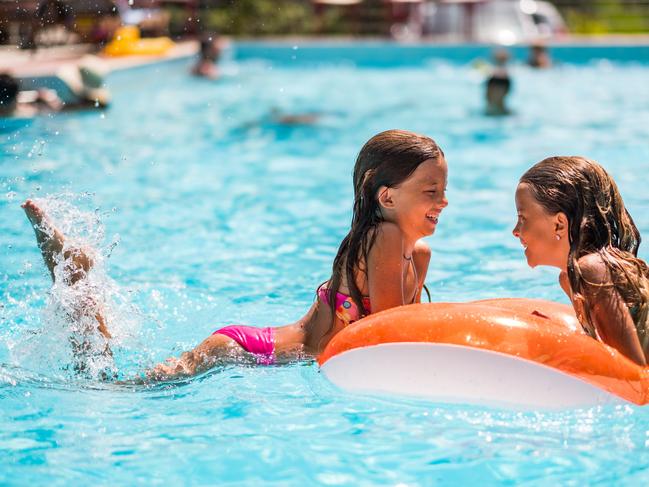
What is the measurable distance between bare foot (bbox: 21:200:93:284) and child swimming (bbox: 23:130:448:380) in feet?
0.10

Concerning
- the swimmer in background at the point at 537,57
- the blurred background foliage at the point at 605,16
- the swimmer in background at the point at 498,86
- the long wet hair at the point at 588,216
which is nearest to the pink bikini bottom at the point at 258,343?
the long wet hair at the point at 588,216

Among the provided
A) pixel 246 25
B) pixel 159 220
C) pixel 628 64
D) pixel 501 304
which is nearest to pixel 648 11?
pixel 628 64

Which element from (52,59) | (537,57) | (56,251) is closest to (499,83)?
(537,57)

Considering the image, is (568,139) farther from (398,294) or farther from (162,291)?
(398,294)

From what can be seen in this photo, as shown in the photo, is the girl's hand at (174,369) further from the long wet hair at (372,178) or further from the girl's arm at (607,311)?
the girl's arm at (607,311)

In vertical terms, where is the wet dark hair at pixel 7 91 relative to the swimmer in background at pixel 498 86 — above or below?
above

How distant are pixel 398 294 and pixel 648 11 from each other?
2456 cm

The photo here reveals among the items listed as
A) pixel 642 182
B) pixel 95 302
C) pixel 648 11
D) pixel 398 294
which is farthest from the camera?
pixel 648 11

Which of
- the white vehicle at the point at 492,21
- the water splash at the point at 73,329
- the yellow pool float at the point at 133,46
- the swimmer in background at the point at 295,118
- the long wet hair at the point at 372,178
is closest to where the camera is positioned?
the long wet hair at the point at 372,178

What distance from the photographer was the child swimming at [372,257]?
3605mm

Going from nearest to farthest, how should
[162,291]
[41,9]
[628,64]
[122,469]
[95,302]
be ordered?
[122,469]
[95,302]
[162,291]
[41,9]
[628,64]

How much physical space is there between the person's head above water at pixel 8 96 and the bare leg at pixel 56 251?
6.72 m

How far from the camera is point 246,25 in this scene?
934 inches

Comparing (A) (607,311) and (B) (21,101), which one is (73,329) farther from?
(B) (21,101)
